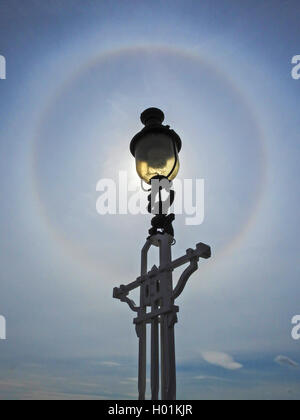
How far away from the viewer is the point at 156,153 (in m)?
4.20

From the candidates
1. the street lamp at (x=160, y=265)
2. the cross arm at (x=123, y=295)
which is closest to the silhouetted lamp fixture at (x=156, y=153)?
the street lamp at (x=160, y=265)

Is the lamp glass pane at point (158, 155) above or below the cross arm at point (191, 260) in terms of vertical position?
above

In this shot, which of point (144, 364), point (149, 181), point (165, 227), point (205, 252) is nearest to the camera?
point (205, 252)

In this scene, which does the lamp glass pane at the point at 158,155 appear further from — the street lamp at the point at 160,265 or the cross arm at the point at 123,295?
the cross arm at the point at 123,295

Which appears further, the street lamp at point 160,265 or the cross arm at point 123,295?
the cross arm at point 123,295

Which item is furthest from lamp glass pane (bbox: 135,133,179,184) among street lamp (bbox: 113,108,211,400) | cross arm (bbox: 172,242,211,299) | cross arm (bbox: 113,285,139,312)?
cross arm (bbox: 113,285,139,312)

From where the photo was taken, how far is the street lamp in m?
3.43

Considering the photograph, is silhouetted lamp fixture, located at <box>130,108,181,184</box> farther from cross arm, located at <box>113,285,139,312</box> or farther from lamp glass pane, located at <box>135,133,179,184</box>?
cross arm, located at <box>113,285,139,312</box>

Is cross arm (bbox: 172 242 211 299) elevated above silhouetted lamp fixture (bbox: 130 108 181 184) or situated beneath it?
situated beneath

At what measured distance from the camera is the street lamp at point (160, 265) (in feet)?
11.3
